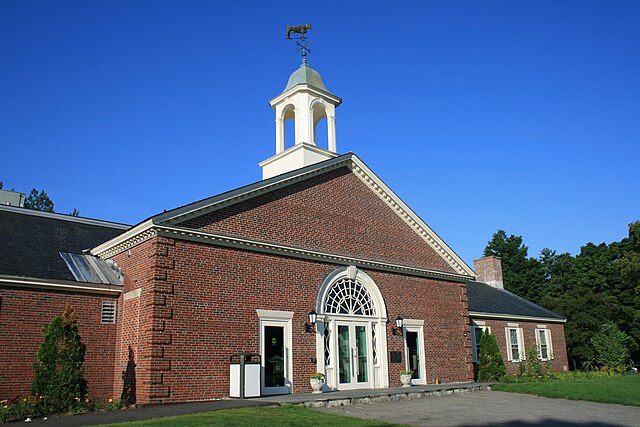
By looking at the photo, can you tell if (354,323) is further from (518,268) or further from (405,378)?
(518,268)

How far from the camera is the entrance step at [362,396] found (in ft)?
47.7

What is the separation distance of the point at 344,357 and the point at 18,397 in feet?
30.8

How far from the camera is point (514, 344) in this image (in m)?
30.8

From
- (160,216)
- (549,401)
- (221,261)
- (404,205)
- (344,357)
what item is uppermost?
(404,205)

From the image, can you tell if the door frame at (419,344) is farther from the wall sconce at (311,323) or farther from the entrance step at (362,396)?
the wall sconce at (311,323)

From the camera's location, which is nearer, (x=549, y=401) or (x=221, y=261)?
(x=221, y=261)

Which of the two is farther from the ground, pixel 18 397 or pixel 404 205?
pixel 404 205

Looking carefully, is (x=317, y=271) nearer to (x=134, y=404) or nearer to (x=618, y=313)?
(x=134, y=404)

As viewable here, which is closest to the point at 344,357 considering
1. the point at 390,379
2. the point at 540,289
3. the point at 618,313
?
the point at 390,379

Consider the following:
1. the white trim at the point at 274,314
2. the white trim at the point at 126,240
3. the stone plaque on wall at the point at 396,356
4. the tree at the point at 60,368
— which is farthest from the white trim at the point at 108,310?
the stone plaque on wall at the point at 396,356

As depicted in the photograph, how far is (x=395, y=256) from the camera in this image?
21828mm

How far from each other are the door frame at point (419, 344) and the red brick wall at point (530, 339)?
8.54 m

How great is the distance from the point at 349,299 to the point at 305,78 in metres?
9.20

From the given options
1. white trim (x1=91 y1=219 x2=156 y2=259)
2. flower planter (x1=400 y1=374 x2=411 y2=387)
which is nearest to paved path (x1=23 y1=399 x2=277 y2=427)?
white trim (x1=91 y1=219 x2=156 y2=259)
